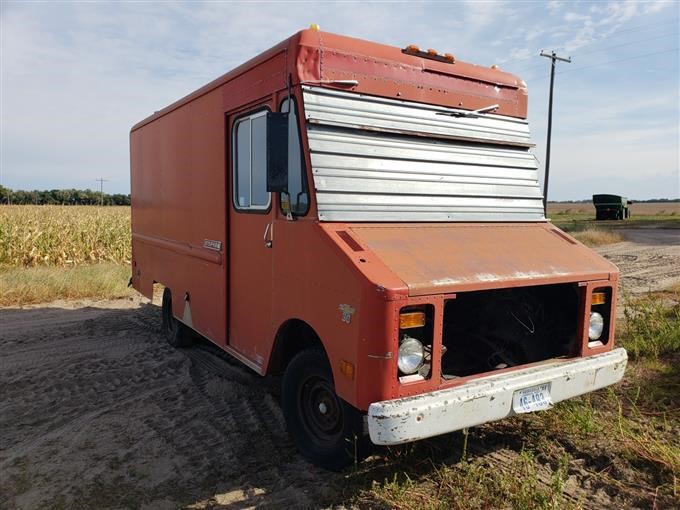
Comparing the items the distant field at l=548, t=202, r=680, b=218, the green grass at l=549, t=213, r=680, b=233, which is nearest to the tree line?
the green grass at l=549, t=213, r=680, b=233

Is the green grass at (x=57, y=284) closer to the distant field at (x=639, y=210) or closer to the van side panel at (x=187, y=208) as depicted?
the van side panel at (x=187, y=208)

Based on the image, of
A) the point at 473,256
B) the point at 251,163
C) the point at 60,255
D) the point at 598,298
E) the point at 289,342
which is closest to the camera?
the point at 473,256

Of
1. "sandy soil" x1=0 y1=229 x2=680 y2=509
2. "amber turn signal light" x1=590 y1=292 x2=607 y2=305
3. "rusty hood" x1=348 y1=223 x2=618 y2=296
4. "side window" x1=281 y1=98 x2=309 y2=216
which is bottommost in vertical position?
"sandy soil" x1=0 y1=229 x2=680 y2=509

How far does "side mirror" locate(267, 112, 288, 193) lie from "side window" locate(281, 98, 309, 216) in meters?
0.08

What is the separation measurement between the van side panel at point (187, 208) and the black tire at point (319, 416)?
55.1 inches

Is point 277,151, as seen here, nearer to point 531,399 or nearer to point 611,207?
point 531,399

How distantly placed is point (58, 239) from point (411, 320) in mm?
11490

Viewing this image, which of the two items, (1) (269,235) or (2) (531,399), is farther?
(1) (269,235)

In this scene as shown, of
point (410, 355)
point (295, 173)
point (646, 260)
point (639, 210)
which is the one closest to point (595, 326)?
point (410, 355)

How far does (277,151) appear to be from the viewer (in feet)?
12.0

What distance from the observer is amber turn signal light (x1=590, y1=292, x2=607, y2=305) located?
13.2 feet

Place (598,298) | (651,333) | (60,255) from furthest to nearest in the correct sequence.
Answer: (60,255) → (651,333) → (598,298)

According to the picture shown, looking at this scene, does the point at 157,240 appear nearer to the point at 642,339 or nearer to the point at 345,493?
the point at 345,493

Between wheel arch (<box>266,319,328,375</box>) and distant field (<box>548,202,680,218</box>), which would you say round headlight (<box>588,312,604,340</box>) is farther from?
distant field (<box>548,202,680,218</box>)
